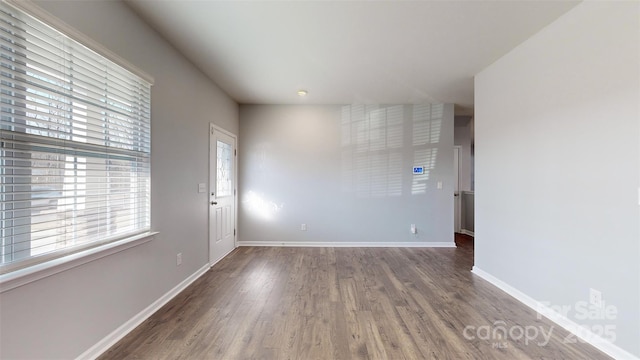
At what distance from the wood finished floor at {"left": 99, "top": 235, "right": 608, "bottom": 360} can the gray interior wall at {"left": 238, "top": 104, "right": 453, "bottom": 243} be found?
1180 millimetres

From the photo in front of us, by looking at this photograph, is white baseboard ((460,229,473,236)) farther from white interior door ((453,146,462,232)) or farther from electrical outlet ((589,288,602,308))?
electrical outlet ((589,288,602,308))

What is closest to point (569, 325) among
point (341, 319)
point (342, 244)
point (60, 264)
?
point (341, 319)

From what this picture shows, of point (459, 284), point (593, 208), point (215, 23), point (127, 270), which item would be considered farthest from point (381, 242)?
point (215, 23)

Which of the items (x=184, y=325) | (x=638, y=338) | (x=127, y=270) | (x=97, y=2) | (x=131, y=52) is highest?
(x=97, y=2)

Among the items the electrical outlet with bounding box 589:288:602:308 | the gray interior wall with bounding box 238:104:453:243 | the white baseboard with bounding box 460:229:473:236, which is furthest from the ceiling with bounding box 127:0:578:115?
the white baseboard with bounding box 460:229:473:236

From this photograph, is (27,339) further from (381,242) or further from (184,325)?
(381,242)

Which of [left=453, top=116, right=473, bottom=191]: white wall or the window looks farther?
[left=453, top=116, right=473, bottom=191]: white wall

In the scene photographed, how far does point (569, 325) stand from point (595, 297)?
1.13 feet

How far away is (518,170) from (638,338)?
1.50 m

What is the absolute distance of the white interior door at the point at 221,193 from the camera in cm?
358

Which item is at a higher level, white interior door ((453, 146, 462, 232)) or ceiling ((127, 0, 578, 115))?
ceiling ((127, 0, 578, 115))

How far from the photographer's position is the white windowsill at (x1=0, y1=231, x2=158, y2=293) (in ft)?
4.14

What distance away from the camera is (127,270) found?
2.02 metres

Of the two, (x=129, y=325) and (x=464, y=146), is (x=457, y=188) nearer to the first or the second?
(x=464, y=146)
